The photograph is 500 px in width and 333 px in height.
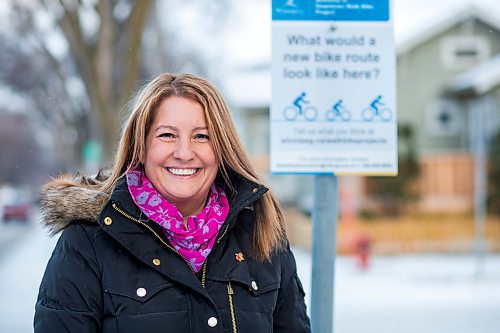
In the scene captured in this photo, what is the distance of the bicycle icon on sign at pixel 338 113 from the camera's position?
118 inches

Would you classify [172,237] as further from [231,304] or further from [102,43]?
[102,43]

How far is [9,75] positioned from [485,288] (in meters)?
20.2

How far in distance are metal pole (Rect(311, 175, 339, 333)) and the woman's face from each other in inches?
30.0

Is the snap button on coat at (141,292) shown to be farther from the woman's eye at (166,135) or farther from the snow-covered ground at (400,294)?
the snow-covered ground at (400,294)

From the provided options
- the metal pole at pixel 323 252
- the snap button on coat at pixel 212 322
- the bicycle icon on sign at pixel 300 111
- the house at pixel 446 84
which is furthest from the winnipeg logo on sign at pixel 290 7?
the house at pixel 446 84

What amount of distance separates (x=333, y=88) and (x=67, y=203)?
117 centimetres

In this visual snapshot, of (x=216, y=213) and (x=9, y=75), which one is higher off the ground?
(x=9, y=75)

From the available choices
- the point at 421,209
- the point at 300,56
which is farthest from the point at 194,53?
the point at 300,56

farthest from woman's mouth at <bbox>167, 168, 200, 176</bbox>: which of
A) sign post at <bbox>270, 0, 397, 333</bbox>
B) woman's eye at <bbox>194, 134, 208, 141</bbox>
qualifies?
sign post at <bbox>270, 0, 397, 333</bbox>

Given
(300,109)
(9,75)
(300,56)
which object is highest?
(9,75)

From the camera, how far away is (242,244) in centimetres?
255

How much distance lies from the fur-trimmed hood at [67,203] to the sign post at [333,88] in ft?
2.74

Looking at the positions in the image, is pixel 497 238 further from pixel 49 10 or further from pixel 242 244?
pixel 242 244

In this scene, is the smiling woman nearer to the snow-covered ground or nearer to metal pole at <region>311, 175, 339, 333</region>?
metal pole at <region>311, 175, 339, 333</region>
